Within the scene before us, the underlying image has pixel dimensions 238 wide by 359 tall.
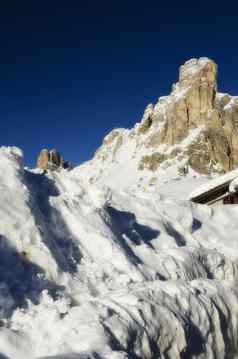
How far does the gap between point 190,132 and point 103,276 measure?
119m

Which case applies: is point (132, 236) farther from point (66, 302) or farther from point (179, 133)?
point (179, 133)

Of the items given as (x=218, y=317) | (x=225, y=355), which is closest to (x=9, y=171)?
(x=218, y=317)

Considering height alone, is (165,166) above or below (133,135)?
below

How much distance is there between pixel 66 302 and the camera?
7.24 meters

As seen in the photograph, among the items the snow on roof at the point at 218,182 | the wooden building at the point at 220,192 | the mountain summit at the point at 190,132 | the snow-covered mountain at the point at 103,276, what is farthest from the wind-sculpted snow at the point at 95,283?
the mountain summit at the point at 190,132

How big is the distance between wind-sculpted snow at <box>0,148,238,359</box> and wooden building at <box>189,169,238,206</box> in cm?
934

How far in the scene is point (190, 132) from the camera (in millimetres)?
125938

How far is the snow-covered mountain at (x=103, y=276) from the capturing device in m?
6.63

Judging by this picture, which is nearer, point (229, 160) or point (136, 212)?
point (136, 212)

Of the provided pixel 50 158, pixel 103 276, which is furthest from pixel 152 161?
pixel 103 276

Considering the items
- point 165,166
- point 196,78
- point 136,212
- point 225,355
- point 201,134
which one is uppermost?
point 196,78

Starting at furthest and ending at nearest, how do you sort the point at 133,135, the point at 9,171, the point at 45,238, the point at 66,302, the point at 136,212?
1. the point at 133,135
2. the point at 136,212
3. the point at 9,171
4. the point at 45,238
5. the point at 66,302

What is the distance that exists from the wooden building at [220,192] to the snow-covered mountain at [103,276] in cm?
664

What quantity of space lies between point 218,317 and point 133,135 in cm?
14735
